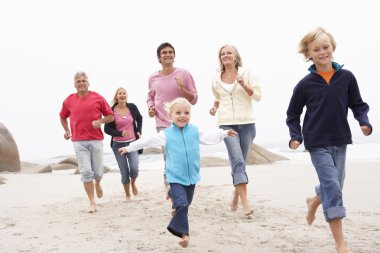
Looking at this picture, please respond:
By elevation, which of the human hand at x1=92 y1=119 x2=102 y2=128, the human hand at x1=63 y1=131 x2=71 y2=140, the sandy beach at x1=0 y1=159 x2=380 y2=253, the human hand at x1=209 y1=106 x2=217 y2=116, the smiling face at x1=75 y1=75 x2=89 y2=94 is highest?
the smiling face at x1=75 y1=75 x2=89 y2=94

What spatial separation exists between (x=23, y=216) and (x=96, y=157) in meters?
1.22

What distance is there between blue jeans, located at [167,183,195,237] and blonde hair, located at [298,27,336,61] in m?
1.58

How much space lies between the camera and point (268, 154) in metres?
17.4

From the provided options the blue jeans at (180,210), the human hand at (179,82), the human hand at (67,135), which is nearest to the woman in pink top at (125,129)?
the human hand at (67,135)

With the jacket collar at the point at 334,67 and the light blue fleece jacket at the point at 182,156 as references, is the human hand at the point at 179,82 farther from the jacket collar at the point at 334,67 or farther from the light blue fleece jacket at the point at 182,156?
the jacket collar at the point at 334,67

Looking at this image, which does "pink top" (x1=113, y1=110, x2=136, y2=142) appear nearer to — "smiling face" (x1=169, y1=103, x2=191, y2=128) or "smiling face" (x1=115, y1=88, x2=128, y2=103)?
"smiling face" (x1=115, y1=88, x2=128, y2=103)

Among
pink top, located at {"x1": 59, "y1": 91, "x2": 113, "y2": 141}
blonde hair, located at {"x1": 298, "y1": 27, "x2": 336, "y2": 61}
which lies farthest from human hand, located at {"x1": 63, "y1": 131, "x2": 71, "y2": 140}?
blonde hair, located at {"x1": 298, "y1": 27, "x2": 336, "y2": 61}

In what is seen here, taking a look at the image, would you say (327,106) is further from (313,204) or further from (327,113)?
(313,204)

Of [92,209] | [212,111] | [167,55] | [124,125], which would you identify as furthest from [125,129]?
[212,111]

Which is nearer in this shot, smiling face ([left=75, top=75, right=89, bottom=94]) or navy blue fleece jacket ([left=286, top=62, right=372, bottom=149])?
navy blue fleece jacket ([left=286, top=62, right=372, bottom=149])

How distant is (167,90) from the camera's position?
5898 mm

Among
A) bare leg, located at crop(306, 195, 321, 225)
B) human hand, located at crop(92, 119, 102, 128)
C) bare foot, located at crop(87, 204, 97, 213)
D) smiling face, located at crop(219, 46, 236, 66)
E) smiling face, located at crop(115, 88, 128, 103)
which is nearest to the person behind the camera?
bare leg, located at crop(306, 195, 321, 225)

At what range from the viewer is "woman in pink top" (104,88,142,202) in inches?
280

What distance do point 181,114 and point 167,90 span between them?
1.70 metres
